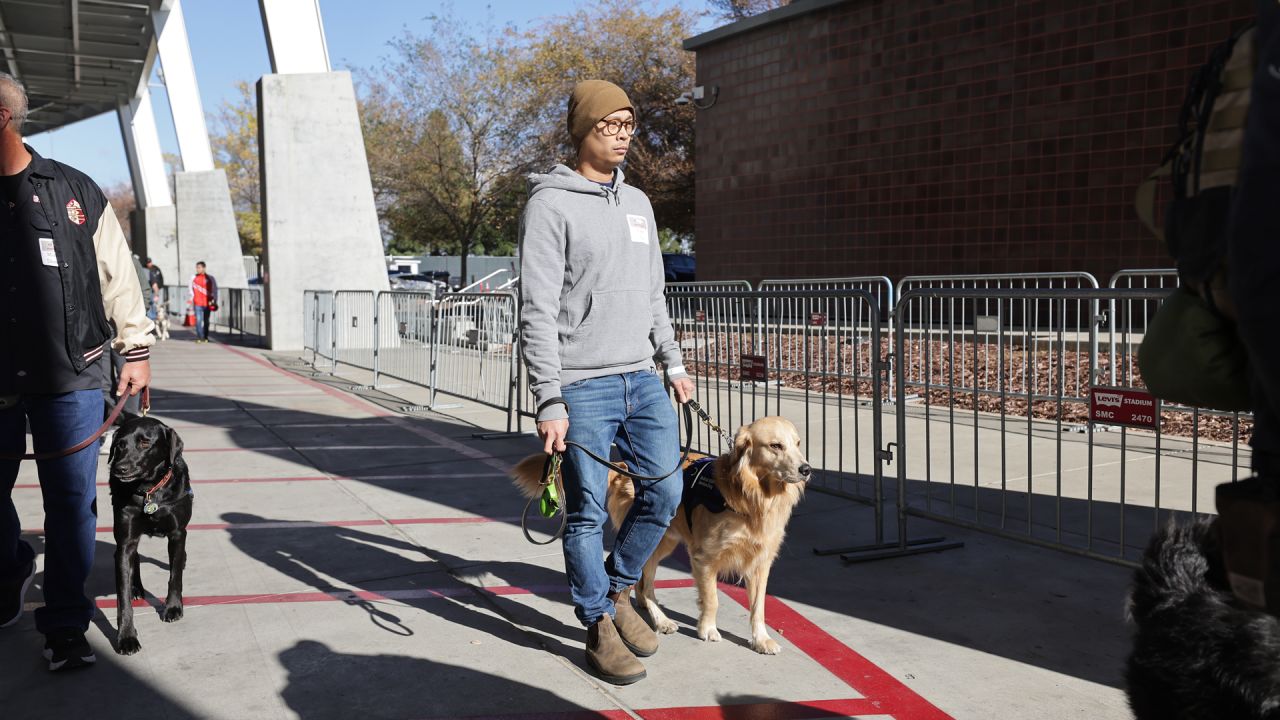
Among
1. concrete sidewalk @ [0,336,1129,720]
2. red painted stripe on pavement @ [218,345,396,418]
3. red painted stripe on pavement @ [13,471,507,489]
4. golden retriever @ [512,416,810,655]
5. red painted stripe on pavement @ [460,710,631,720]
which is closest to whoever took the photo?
red painted stripe on pavement @ [460,710,631,720]

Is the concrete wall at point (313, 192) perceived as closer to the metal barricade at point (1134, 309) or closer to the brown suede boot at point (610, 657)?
the metal barricade at point (1134, 309)

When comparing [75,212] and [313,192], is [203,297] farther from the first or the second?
[75,212]

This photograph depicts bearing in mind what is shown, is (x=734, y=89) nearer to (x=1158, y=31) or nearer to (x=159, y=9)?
(x=1158, y=31)

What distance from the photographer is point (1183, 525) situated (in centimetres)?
216

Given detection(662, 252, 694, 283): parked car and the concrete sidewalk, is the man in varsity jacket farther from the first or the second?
detection(662, 252, 694, 283): parked car

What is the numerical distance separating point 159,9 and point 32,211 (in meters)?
26.0

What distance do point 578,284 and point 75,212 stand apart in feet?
6.38

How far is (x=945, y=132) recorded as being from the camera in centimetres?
1769

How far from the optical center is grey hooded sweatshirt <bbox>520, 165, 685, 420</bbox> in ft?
11.9

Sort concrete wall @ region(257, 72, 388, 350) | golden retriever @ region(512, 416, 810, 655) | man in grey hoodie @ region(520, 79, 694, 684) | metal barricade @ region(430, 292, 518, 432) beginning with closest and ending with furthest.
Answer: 1. man in grey hoodie @ region(520, 79, 694, 684)
2. golden retriever @ region(512, 416, 810, 655)
3. metal barricade @ region(430, 292, 518, 432)
4. concrete wall @ region(257, 72, 388, 350)

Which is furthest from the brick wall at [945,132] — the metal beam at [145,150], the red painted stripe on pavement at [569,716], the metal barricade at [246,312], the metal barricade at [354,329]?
the metal beam at [145,150]

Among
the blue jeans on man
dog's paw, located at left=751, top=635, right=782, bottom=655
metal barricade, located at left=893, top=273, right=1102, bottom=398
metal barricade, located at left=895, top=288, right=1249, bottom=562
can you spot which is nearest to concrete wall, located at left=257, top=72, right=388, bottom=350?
the blue jeans on man

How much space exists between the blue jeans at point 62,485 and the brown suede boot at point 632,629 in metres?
2.03

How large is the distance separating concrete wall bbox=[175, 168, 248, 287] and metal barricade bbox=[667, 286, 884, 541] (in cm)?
2692
